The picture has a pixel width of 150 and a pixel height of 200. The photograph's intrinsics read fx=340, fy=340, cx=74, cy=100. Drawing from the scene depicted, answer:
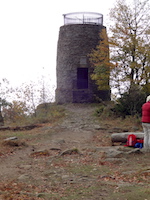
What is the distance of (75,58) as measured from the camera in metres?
27.4

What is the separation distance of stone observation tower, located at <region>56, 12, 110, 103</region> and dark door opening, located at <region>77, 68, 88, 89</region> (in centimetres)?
173

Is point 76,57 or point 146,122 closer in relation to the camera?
point 146,122

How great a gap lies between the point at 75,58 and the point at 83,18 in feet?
11.5

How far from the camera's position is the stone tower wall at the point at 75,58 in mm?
27438

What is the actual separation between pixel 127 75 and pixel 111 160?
13936 millimetres

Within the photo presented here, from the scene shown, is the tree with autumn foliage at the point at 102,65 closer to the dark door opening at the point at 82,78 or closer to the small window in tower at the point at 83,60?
the small window in tower at the point at 83,60


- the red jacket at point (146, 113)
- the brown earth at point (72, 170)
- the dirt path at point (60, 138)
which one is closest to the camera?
the brown earth at point (72, 170)

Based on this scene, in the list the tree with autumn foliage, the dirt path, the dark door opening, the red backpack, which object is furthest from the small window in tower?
the red backpack

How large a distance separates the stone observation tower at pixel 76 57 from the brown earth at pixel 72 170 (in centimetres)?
1024

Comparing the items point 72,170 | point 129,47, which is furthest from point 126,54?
point 72,170

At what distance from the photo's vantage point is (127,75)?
23953 millimetres

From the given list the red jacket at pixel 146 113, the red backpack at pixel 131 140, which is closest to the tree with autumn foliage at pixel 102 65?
the red backpack at pixel 131 140

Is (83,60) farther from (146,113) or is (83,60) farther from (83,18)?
(146,113)

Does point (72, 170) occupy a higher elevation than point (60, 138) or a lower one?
higher
